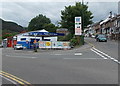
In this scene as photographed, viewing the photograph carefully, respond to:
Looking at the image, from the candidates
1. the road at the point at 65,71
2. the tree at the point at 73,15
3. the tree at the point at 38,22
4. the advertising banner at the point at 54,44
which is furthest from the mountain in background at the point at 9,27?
the road at the point at 65,71

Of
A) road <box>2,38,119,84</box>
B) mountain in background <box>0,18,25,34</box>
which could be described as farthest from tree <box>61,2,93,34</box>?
mountain in background <box>0,18,25,34</box>

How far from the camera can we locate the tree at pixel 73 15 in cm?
4091

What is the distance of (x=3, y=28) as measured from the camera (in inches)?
4766

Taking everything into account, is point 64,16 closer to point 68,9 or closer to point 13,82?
point 68,9

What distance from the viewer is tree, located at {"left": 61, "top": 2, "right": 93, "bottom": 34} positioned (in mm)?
40906

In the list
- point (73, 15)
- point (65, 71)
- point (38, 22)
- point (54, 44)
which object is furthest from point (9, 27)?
point (65, 71)

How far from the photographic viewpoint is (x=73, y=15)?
40844mm

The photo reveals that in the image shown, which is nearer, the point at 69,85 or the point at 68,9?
the point at 69,85

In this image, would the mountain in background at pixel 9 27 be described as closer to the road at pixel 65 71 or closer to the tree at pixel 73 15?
the tree at pixel 73 15

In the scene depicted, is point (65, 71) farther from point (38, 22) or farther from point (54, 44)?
point (38, 22)

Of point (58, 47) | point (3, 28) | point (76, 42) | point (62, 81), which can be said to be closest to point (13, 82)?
point (62, 81)

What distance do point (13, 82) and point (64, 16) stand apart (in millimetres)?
35351

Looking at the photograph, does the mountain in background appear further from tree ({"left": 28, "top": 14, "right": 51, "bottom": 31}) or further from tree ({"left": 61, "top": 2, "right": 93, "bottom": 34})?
tree ({"left": 61, "top": 2, "right": 93, "bottom": 34})

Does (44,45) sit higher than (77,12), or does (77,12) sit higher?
(77,12)
